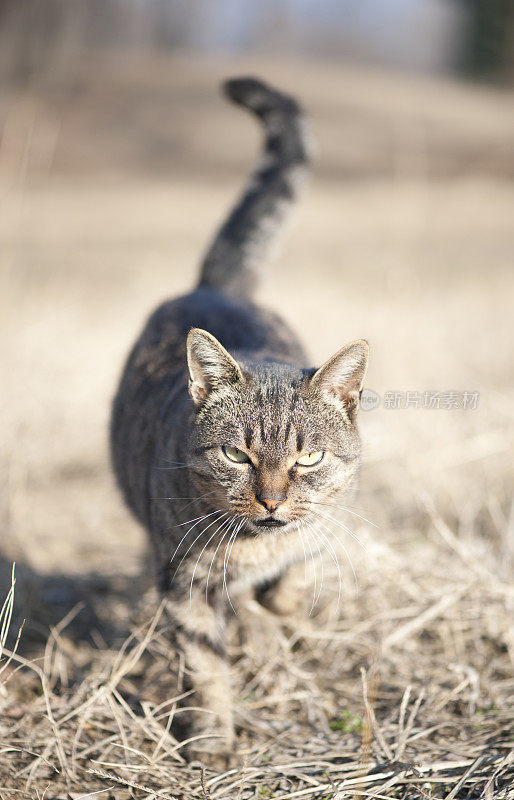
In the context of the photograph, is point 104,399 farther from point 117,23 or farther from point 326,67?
point 117,23

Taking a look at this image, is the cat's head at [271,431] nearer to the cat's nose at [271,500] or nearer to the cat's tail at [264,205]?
the cat's nose at [271,500]

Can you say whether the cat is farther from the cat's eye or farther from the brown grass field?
the brown grass field

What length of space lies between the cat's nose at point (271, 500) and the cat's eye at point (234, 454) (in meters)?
0.12

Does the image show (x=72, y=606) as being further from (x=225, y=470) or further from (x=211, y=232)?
(x=211, y=232)

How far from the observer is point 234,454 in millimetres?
2049

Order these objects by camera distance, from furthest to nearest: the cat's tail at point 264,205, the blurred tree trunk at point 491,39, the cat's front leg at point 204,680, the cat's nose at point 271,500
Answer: the blurred tree trunk at point 491,39 < the cat's tail at point 264,205 < the cat's front leg at point 204,680 < the cat's nose at point 271,500

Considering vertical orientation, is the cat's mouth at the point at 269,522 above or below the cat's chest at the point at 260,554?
above

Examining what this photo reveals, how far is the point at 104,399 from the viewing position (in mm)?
4527

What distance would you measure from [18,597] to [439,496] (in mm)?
1935

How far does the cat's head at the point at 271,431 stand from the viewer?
199cm

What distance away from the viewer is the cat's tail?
3232 millimetres

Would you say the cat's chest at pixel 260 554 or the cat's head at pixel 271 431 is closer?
the cat's head at pixel 271 431

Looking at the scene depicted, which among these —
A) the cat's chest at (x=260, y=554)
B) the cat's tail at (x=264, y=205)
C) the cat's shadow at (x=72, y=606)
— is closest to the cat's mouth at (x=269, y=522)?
the cat's chest at (x=260, y=554)

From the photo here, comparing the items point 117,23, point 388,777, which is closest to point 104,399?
point 388,777
